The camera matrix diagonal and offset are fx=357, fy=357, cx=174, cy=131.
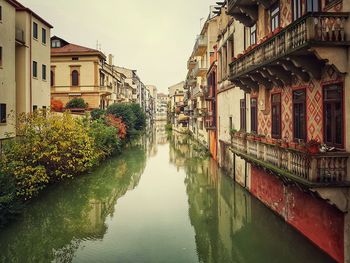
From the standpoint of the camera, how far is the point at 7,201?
45.1ft

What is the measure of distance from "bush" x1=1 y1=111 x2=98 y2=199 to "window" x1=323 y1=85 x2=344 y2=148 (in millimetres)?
13746

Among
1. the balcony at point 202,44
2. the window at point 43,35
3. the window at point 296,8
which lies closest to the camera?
the window at point 296,8

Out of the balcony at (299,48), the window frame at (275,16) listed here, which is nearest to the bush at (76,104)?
the balcony at (299,48)

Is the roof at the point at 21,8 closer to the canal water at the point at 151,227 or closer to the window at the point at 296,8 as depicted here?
the canal water at the point at 151,227

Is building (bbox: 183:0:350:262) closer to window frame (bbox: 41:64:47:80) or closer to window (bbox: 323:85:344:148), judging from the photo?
window (bbox: 323:85:344:148)

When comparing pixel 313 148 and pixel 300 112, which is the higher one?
pixel 300 112

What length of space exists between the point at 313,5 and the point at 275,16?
12.1 ft

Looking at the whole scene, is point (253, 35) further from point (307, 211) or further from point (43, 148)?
point (43, 148)

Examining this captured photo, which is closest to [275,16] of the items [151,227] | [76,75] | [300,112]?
[300,112]

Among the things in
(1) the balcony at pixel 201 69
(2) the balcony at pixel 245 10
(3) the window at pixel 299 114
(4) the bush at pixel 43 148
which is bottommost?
(4) the bush at pixel 43 148

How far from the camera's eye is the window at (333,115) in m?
9.58

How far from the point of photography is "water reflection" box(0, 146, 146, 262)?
40.3ft

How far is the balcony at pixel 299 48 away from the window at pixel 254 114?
10.3ft

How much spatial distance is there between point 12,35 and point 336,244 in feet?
73.0
